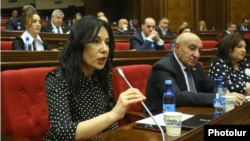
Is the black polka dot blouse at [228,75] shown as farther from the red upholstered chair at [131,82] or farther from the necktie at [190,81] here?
the red upholstered chair at [131,82]

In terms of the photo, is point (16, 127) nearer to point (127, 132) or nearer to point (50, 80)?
point (50, 80)

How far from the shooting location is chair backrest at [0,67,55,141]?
47.8 inches

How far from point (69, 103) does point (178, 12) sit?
8143mm

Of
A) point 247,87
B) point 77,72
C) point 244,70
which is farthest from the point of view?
point 244,70

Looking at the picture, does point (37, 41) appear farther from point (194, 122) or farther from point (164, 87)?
point (194, 122)

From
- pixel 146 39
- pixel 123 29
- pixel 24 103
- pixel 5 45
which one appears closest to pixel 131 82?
pixel 24 103

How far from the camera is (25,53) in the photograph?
2113 mm

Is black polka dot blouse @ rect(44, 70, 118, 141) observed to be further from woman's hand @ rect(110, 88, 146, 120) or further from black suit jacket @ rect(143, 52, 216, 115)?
black suit jacket @ rect(143, 52, 216, 115)

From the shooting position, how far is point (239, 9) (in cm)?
900

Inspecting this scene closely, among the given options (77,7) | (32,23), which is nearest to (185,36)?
(32,23)

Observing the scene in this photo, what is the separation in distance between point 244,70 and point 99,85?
4.96 feet

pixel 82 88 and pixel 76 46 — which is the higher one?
pixel 76 46

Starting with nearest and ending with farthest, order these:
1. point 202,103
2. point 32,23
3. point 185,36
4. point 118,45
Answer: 1. point 202,103
2. point 185,36
3. point 32,23
4. point 118,45

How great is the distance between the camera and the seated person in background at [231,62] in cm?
216
